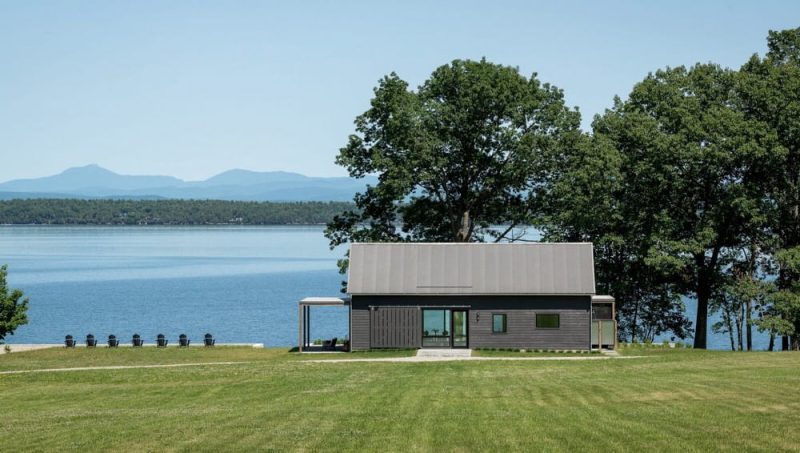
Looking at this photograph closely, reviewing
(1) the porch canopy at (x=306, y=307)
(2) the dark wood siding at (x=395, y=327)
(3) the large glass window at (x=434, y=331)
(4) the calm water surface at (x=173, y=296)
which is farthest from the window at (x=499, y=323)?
(4) the calm water surface at (x=173, y=296)

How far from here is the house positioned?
4381 centimetres

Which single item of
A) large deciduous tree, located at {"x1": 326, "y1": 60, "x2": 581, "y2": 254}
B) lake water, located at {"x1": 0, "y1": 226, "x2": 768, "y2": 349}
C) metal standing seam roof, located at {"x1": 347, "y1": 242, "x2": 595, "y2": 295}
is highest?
large deciduous tree, located at {"x1": 326, "y1": 60, "x2": 581, "y2": 254}

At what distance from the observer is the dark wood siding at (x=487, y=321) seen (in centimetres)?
4378

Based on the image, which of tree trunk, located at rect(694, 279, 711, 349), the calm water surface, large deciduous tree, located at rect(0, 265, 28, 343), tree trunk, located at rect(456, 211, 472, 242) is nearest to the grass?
large deciduous tree, located at rect(0, 265, 28, 343)

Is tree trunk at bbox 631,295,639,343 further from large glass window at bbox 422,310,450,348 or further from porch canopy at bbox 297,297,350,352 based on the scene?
porch canopy at bbox 297,297,350,352

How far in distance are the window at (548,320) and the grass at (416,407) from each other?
23.2ft

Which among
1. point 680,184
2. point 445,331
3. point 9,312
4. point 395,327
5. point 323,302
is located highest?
point 680,184

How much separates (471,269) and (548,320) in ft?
14.2

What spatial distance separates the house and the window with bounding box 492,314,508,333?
0.05 m

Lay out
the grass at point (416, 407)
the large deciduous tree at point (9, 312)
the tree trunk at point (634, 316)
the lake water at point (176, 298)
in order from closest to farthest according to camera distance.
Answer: the grass at point (416, 407), the large deciduous tree at point (9, 312), the tree trunk at point (634, 316), the lake water at point (176, 298)

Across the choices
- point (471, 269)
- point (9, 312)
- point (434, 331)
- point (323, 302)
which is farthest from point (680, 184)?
point (9, 312)

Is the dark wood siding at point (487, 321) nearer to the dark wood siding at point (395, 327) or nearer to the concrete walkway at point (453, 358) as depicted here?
the dark wood siding at point (395, 327)

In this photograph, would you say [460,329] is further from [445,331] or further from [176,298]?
[176,298]

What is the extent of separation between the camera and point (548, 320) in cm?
4391
